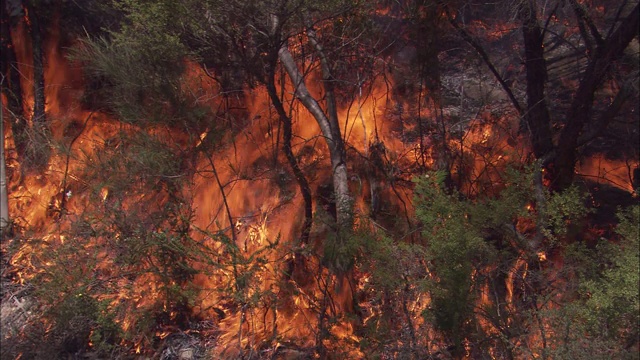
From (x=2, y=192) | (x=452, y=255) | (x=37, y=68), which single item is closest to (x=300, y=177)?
(x=452, y=255)

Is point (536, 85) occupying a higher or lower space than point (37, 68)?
lower

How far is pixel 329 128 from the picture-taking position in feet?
22.5

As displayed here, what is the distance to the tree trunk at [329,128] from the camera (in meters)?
6.69

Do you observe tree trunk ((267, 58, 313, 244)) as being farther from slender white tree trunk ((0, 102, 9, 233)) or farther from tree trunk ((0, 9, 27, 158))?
tree trunk ((0, 9, 27, 158))

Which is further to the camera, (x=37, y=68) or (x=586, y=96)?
(x=37, y=68)

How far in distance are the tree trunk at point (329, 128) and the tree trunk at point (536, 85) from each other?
2.21 meters

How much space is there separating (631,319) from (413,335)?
6.40 feet

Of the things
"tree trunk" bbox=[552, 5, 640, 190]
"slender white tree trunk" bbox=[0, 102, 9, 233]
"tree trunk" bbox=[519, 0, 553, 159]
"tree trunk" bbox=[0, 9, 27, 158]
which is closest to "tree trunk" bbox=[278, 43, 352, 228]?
"tree trunk" bbox=[519, 0, 553, 159]

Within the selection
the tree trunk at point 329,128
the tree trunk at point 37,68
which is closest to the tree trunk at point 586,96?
the tree trunk at point 329,128

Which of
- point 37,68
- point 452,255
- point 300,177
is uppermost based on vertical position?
point 37,68

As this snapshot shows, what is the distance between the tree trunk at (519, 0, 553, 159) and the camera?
19.7ft

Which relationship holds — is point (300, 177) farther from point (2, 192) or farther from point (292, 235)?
point (2, 192)

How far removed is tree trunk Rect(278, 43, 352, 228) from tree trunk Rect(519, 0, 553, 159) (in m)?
2.21

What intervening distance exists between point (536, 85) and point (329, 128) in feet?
8.19
